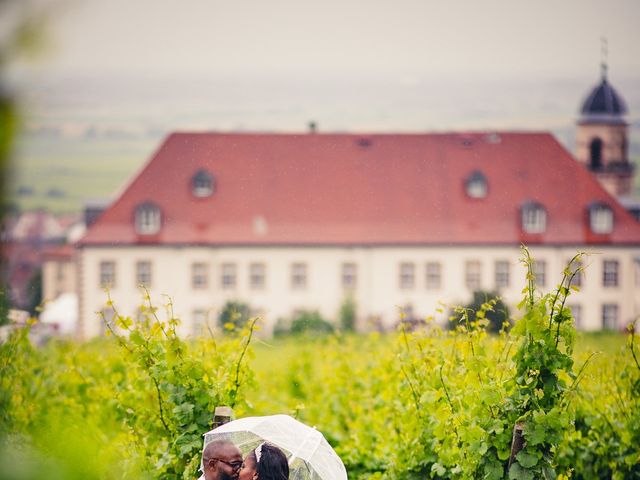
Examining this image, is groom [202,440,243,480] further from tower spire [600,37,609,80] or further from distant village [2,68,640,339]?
tower spire [600,37,609,80]

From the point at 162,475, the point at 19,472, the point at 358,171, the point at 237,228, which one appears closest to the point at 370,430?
the point at 162,475

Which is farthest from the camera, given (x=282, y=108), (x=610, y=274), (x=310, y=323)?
(x=282, y=108)

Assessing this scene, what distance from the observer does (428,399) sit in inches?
242

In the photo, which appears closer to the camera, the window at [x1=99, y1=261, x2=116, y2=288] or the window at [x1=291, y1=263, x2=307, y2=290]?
the window at [x1=291, y1=263, x2=307, y2=290]

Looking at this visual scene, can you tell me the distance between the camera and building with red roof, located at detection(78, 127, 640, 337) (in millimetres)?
49188

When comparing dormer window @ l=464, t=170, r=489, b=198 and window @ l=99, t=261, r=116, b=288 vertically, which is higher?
dormer window @ l=464, t=170, r=489, b=198

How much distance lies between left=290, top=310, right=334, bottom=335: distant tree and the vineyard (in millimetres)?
33016

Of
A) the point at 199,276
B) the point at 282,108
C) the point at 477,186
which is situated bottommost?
the point at 199,276

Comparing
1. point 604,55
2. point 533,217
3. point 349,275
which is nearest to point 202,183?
point 349,275

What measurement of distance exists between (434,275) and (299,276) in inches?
263

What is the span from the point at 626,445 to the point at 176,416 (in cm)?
342

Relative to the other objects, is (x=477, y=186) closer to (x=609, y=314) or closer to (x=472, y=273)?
(x=472, y=273)

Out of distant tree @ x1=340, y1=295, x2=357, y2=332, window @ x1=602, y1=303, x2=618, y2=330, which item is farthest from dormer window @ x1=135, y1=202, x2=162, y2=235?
window @ x1=602, y1=303, x2=618, y2=330

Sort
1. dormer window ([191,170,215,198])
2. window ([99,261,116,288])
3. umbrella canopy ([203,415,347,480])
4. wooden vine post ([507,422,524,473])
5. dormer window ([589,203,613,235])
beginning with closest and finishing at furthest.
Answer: wooden vine post ([507,422,524,473]), umbrella canopy ([203,415,347,480]), window ([99,261,116,288]), dormer window ([589,203,613,235]), dormer window ([191,170,215,198])
